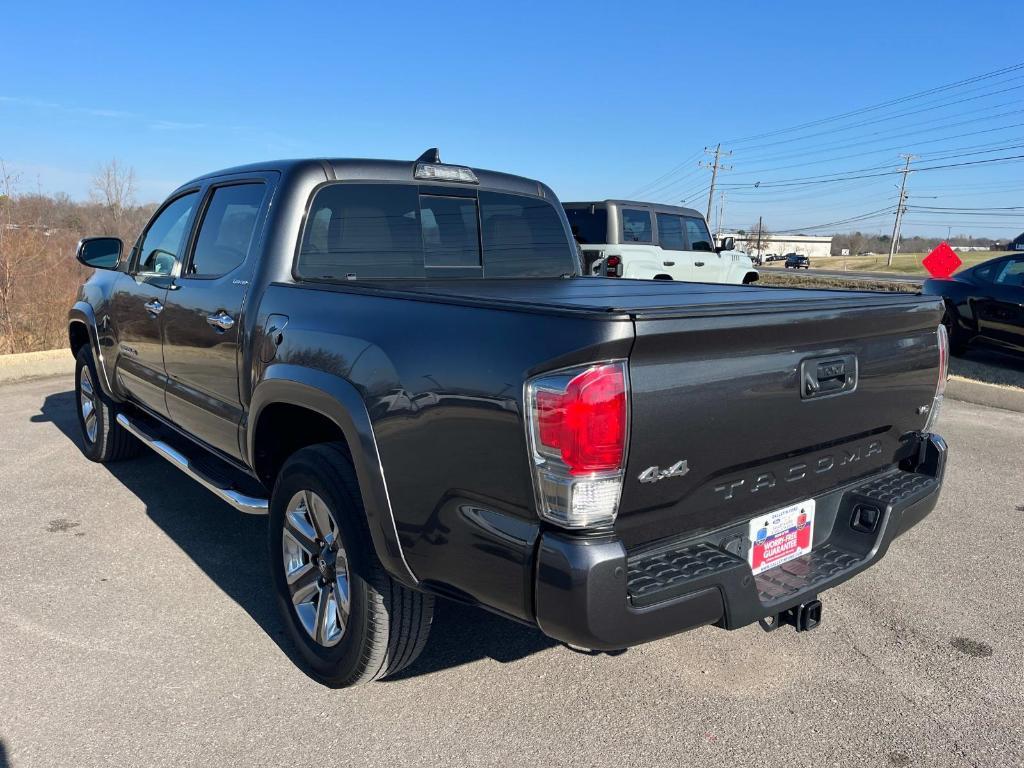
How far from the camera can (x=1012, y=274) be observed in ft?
31.0

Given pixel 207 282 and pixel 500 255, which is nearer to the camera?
pixel 207 282

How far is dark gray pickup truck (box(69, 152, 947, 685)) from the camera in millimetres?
1985

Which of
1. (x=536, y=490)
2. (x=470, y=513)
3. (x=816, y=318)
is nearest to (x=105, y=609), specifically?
(x=470, y=513)

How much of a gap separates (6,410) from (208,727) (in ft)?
21.0

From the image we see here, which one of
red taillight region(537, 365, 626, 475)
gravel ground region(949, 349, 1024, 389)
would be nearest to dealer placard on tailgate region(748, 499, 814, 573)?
red taillight region(537, 365, 626, 475)

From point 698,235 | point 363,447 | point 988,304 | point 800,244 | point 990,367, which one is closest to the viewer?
point 363,447

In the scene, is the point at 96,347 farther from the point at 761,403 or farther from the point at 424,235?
the point at 761,403

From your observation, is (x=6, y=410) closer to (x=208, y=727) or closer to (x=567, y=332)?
(x=208, y=727)

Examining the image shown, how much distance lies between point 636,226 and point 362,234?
987 cm

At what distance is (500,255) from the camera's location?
407 centimetres

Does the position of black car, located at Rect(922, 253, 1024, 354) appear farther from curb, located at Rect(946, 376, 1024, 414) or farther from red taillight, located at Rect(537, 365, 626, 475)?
red taillight, located at Rect(537, 365, 626, 475)

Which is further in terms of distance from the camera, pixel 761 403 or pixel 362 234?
pixel 362 234

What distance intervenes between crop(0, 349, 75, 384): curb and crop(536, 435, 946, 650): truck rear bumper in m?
9.42

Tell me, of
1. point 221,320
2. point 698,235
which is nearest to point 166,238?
point 221,320
